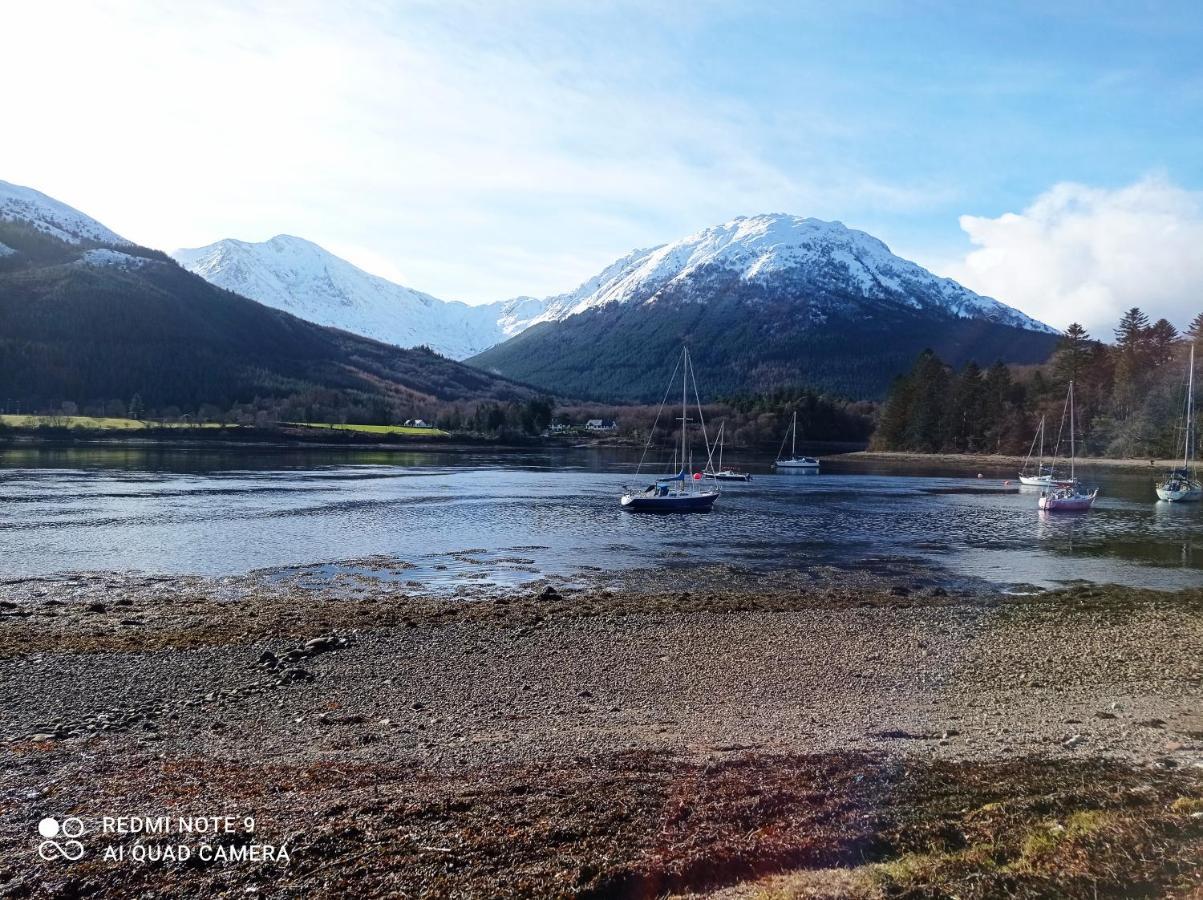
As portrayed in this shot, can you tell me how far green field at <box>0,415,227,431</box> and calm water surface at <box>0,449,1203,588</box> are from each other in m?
58.2

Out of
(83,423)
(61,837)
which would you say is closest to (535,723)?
(61,837)

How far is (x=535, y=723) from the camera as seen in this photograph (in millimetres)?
12594

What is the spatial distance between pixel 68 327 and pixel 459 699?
742 feet

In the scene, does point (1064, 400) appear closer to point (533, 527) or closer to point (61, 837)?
point (533, 527)

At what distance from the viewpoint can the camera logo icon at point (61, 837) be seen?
771 cm

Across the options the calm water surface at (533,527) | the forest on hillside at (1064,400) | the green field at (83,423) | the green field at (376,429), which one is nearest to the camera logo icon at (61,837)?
the calm water surface at (533,527)

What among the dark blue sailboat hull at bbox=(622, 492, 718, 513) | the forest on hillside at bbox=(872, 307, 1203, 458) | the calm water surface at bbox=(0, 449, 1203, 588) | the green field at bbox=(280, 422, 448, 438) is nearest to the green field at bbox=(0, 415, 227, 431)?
the green field at bbox=(280, 422, 448, 438)

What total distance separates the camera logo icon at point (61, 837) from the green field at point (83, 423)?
146195 mm

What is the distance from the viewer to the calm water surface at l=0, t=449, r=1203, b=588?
32.4 meters

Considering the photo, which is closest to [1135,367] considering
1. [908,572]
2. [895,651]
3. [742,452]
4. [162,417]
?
[742,452]

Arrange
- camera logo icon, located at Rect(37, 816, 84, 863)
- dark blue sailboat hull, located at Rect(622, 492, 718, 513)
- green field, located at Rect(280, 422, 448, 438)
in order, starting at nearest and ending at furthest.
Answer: camera logo icon, located at Rect(37, 816, 84, 863)
dark blue sailboat hull, located at Rect(622, 492, 718, 513)
green field, located at Rect(280, 422, 448, 438)

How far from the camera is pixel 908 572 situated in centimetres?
3156

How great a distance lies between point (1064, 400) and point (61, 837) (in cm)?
12688

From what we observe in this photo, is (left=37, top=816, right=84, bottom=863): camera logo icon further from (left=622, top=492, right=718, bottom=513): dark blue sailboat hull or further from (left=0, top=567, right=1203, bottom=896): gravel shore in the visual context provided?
(left=622, top=492, right=718, bottom=513): dark blue sailboat hull
